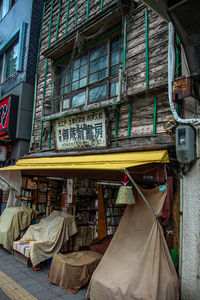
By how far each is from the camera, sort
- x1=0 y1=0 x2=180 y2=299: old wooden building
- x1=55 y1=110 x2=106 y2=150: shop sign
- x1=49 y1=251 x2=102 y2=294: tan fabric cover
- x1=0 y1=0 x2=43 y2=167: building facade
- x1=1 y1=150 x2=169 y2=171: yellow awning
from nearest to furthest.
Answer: x1=1 y1=150 x2=169 y2=171: yellow awning → x1=0 y1=0 x2=180 y2=299: old wooden building → x1=49 y1=251 x2=102 y2=294: tan fabric cover → x1=55 y1=110 x2=106 y2=150: shop sign → x1=0 y1=0 x2=43 y2=167: building facade

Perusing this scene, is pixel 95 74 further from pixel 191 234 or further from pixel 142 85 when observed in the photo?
pixel 191 234

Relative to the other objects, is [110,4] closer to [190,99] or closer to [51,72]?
[51,72]

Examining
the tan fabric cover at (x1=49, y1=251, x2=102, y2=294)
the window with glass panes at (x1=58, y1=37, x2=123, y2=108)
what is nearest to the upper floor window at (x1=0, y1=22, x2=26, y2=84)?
the window with glass panes at (x1=58, y1=37, x2=123, y2=108)

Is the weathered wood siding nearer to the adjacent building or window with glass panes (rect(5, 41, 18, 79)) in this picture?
the adjacent building

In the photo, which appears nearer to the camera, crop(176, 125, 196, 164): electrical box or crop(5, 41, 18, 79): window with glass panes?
crop(176, 125, 196, 164): electrical box

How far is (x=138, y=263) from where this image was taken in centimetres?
454

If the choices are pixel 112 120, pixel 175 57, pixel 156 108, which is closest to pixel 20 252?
pixel 112 120

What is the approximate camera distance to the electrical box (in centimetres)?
455

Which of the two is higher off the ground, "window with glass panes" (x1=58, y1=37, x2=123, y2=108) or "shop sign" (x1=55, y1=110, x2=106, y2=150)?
"window with glass panes" (x1=58, y1=37, x2=123, y2=108)

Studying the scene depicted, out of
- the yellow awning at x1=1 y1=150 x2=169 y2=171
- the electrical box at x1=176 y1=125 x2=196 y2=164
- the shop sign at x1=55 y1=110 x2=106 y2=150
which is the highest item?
the shop sign at x1=55 y1=110 x2=106 y2=150

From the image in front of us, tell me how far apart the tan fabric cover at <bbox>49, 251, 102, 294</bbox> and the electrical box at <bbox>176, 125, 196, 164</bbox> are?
135 inches

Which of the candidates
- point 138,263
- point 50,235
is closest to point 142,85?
point 138,263

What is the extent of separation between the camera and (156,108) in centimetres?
586

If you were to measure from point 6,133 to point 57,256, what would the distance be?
610 cm
